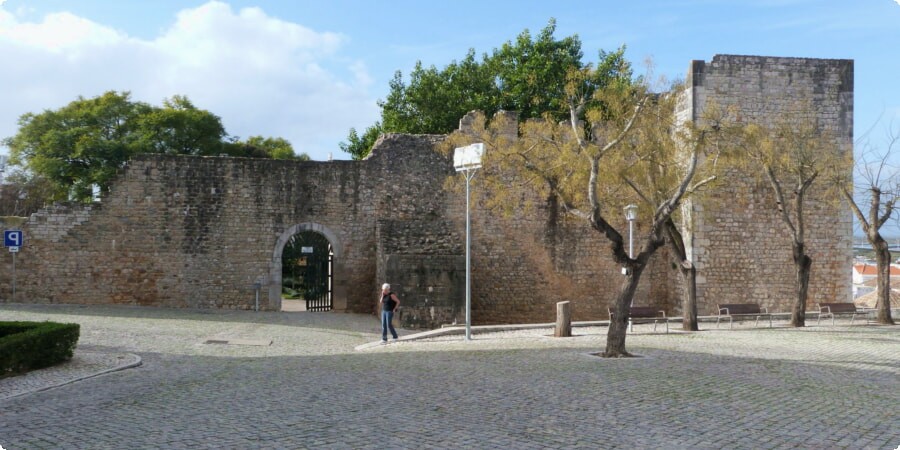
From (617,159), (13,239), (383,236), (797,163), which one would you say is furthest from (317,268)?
(797,163)

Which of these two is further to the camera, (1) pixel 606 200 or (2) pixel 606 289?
(2) pixel 606 289

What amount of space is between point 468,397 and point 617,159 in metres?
7.41

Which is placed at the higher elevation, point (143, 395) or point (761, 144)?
point (761, 144)

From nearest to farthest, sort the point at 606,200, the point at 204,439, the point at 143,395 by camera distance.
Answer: the point at 204,439 → the point at 143,395 → the point at 606,200

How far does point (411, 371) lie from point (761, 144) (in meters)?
11.4

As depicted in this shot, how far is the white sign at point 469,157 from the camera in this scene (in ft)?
49.3

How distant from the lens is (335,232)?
21.0m

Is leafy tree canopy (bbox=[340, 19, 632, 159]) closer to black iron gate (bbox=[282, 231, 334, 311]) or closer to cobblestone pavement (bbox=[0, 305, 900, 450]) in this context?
black iron gate (bbox=[282, 231, 334, 311])

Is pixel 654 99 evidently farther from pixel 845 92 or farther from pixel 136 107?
pixel 136 107

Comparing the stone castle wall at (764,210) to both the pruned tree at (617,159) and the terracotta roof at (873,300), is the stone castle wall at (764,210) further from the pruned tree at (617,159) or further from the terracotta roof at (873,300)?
the terracotta roof at (873,300)

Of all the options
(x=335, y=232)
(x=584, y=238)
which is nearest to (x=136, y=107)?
(x=335, y=232)

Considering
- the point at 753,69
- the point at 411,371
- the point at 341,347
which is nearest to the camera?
the point at 411,371

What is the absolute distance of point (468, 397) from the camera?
8.24 meters

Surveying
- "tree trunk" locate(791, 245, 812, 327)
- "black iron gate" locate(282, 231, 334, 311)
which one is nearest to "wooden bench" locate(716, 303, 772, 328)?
"tree trunk" locate(791, 245, 812, 327)
